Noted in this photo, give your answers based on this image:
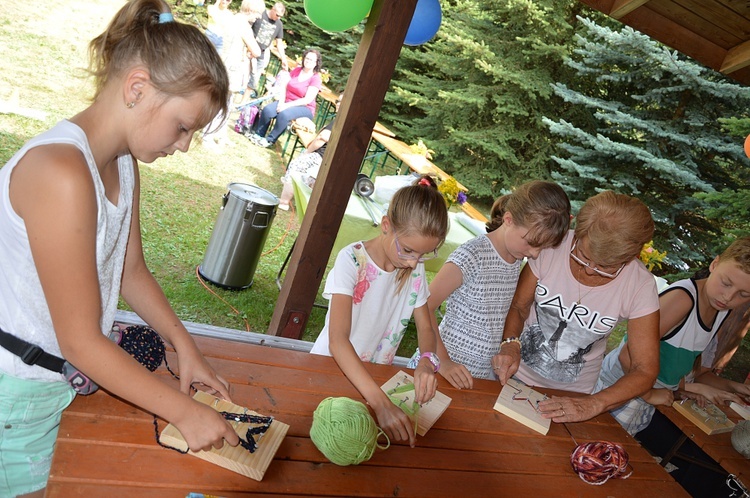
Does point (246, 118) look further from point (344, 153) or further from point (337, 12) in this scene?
point (344, 153)

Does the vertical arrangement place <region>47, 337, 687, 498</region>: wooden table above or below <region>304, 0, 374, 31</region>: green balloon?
below

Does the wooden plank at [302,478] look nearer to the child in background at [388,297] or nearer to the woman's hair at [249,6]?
the child in background at [388,297]

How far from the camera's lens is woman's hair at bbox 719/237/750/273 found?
2.63 m

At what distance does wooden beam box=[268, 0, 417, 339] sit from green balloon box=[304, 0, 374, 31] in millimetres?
246

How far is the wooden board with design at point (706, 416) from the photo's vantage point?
2.68 m

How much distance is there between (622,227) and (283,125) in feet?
23.6

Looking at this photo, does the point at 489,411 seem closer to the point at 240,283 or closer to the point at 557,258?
the point at 557,258

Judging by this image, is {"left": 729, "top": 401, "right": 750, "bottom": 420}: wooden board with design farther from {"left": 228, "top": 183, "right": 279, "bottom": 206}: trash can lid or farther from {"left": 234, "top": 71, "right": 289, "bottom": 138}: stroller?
{"left": 234, "top": 71, "right": 289, "bottom": 138}: stroller

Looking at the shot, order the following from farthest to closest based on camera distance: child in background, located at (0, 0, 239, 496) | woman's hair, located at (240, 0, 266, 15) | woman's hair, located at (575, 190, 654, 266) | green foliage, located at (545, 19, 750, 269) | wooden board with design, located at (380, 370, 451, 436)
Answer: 1. woman's hair, located at (240, 0, 266, 15)
2. green foliage, located at (545, 19, 750, 269)
3. woman's hair, located at (575, 190, 654, 266)
4. wooden board with design, located at (380, 370, 451, 436)
5. child in background, located at (0, 0, 239, 496)

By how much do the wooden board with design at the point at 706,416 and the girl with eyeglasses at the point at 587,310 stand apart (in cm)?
53

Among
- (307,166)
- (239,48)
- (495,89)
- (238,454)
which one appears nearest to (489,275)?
(238,454)

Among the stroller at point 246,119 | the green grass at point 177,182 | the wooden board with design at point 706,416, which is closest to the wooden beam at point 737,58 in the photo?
the wooden board with design at point 706,416

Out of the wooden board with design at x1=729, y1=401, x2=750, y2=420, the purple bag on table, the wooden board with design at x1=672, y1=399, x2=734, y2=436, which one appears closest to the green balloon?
the wooden board with design at x1=672, y1=399, x2=734, y2=436

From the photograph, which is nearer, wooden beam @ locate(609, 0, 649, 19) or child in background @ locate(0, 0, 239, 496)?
child in background @ locate(0, 0, 239, 496)
